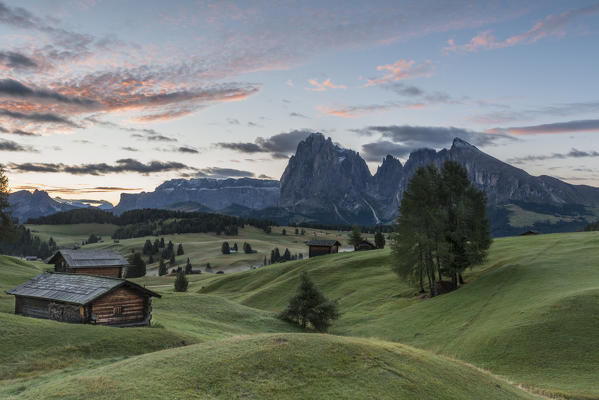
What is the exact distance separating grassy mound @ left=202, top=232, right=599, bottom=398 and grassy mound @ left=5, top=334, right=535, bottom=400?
995cm

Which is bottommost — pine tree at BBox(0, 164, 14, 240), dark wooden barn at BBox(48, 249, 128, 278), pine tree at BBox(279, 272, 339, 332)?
pine tree at BBox(279, 272, 339, 332)

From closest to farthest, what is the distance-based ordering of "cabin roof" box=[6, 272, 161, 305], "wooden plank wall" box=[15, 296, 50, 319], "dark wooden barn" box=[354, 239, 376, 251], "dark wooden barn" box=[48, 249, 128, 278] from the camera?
"cabin roof" box=[6, 272, 161, 305], "wooden plank wall" box=[15, 296, 50, 319], "dark wooden barn" box=[48, 249, 128, 278], "dark wooden barn" box=[354, 239, 376, 251]

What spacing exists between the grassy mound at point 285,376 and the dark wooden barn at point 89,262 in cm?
5004

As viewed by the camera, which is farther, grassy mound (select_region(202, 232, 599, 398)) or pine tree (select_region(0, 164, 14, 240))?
pine tree (select_region(0, 164, 14, 240))

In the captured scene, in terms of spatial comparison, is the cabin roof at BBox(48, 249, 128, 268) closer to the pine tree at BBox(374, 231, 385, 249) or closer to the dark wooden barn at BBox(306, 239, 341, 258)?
the dark wooden barn at BBox(306, 239, 341, 258)

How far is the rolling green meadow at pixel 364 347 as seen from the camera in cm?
1806

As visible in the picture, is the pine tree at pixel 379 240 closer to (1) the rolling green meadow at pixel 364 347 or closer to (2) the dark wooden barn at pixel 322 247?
(2) the dark wooden barn at pixel 322 247

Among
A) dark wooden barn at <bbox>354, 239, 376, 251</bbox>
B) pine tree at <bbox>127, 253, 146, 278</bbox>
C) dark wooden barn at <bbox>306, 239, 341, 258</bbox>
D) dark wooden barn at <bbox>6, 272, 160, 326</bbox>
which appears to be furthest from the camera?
pine tree at <bbox>127, 253, 146, 278</bbox>

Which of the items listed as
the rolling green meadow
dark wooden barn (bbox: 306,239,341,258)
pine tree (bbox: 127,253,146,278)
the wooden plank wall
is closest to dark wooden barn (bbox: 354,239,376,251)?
dark wooden barn (bbox: 306,239,341,258)

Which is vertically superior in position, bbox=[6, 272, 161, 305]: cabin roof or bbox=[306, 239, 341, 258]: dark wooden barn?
bbox=[6, 272, 161, 305]: cabin roof

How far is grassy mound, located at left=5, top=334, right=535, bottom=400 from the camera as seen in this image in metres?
17.0

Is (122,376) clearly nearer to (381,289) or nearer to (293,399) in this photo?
(293,399)

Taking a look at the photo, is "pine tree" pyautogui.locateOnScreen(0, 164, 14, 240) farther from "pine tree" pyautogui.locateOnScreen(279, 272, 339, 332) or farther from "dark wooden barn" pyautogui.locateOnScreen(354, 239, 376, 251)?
"dark wooden barn" pyautogui.locateOnScreen(354, 239, 376, 251)

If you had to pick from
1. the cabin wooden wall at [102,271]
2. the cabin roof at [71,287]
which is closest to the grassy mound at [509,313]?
the cabin wooden wall at [102,271]
